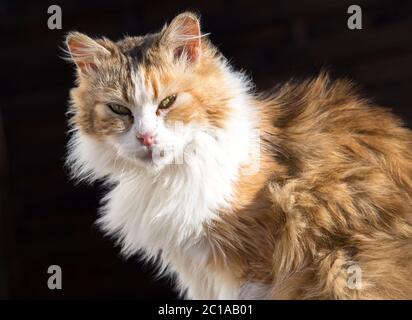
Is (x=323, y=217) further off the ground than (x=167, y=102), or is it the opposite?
(x=167, y=102)

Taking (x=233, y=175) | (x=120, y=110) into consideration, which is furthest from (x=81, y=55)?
(x=233, y=175)

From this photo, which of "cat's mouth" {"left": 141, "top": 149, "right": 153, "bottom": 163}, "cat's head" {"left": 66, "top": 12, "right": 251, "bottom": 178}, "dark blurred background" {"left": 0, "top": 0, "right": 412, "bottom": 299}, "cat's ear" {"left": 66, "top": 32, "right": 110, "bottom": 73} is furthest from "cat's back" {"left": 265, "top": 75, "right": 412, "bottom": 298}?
"dark blurred background" {"left": 0, "top": 0, "right": 412, "bottom": 299}

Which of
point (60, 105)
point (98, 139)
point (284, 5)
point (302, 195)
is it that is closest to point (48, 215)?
point (60, 105)

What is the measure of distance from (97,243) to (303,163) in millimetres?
1796

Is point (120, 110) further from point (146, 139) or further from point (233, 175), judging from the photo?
point (233, 175)

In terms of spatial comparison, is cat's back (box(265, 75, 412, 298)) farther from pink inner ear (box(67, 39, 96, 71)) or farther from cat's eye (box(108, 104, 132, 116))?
pink inner ear (box(67, 39, 96, 71))

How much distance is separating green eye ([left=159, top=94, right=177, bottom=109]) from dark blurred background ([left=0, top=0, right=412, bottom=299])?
1.20 meters

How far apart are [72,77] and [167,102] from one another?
170cm

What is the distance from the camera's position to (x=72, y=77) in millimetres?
3152

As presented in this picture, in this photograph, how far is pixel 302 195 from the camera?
1.61 m

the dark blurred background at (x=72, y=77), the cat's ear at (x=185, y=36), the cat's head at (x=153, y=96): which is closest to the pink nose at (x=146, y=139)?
the cat's head at (x=153, y=96)

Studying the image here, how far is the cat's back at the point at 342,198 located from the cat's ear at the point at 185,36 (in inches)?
11.0

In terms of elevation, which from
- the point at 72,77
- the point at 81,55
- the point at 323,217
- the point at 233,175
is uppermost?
the point at 72,77
